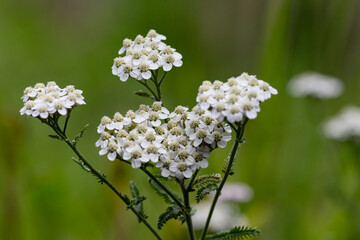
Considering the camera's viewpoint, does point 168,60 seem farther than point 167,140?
Yes

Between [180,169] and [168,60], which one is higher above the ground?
[168,60]

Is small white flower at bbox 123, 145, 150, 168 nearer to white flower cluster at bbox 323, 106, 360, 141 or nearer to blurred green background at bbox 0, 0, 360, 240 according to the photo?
blurred green background at bbox 0, 0, 360, 240

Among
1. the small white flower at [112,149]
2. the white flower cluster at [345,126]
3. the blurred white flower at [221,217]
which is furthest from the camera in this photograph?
the white flower cluster at [345,126]

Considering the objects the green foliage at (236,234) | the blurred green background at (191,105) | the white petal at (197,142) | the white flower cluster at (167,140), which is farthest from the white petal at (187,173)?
the blurred green background at (191,105)

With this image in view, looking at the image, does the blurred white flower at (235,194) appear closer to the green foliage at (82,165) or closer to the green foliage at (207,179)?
the green foliage at (207,179)

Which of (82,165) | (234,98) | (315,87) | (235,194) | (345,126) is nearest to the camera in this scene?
(234,98)

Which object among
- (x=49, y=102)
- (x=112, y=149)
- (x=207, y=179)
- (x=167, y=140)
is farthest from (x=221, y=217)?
(x=49, y=102)

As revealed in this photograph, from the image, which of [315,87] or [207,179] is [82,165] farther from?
[315,87]

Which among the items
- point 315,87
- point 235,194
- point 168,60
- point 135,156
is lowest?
point 135,156
